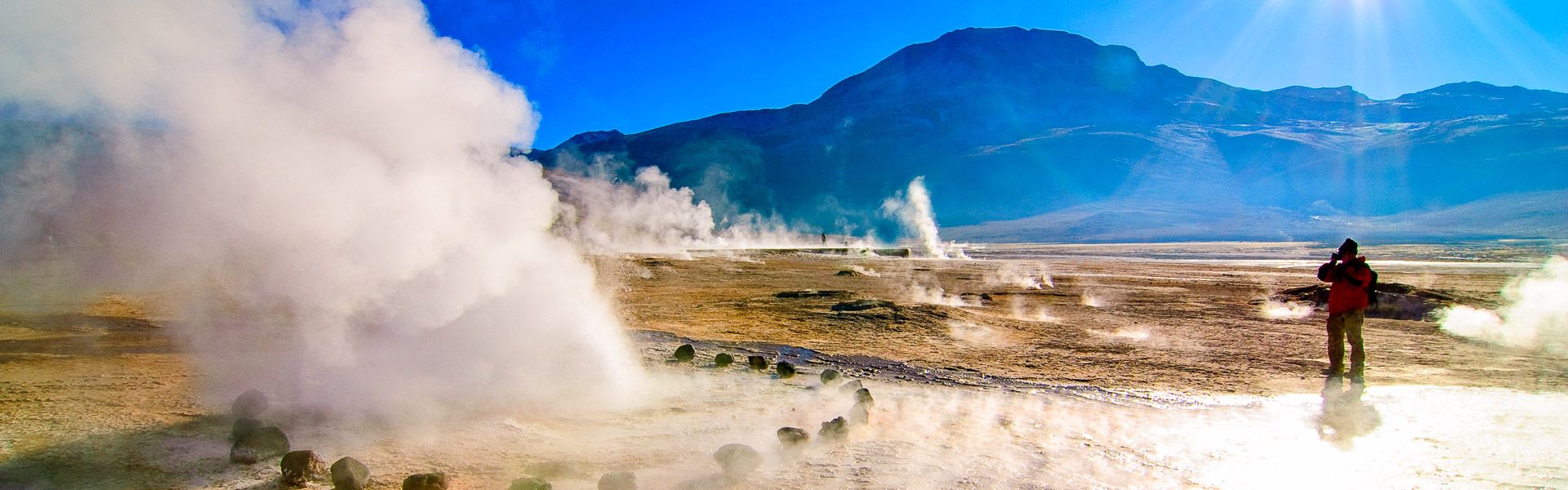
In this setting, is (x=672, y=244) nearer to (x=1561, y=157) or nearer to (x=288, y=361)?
(x=288, y=361)

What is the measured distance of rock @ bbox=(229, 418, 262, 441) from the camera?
5734 mm

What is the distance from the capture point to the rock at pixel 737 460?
5479 mm

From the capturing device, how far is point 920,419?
24.1 ft

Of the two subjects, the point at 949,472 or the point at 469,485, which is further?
the point at 949,472

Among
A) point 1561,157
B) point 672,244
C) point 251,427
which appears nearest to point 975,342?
point 251,427

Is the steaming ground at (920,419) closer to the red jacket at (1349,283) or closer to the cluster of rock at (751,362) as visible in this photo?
the cluster of rock at (751,362)

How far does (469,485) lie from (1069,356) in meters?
9.45

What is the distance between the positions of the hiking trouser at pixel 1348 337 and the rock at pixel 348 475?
10199 mm

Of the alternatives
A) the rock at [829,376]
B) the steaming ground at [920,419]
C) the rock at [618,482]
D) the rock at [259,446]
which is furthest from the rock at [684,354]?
the rock at [618,482]

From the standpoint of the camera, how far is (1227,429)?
22.7 ft

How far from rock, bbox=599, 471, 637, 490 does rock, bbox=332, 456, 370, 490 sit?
1653 mm

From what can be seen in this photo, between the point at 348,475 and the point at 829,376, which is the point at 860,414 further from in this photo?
the point at 348,475

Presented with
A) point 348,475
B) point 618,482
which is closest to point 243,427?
point 348,475

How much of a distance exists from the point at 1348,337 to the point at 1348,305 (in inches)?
15.4
